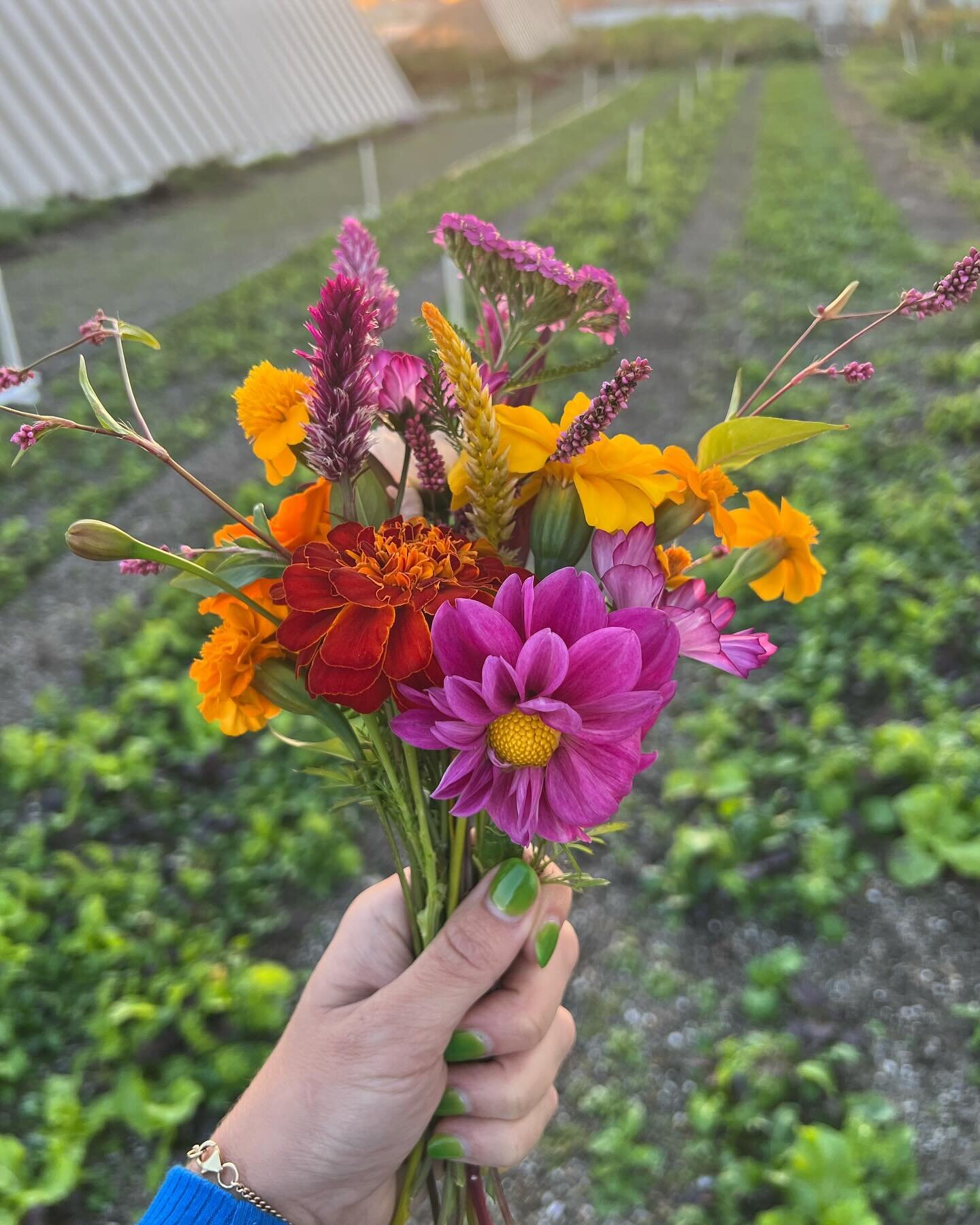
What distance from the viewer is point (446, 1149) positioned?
1082 millimetres

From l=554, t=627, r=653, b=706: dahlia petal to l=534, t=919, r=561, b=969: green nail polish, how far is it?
0.48m

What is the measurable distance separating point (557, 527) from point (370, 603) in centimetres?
19

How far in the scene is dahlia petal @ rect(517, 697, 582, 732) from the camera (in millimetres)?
→ 613

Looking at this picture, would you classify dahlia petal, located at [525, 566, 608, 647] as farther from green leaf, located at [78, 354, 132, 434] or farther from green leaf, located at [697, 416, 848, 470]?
green leaf, located at [78, 354, 132, 434]

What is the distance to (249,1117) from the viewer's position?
104cm

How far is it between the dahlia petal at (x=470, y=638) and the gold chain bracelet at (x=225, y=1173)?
0.71 meters

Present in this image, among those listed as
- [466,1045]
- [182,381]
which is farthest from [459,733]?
[182,381]

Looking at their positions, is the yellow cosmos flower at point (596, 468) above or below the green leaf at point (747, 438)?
above

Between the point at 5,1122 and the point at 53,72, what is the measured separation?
9.94 m

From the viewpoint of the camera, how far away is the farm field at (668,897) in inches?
69.4

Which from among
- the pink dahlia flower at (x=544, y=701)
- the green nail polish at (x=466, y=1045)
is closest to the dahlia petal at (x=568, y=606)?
the pink dahlia flower at (x=544, y=701)

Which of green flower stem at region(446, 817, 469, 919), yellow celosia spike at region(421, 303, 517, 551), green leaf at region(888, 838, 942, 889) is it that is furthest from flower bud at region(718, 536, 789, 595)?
green leaf at region(888, 838, 942, 889)

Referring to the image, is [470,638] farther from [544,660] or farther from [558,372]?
[558,372]

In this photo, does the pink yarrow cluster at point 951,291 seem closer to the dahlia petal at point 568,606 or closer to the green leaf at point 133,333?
the dahlia petal at point 568,606
